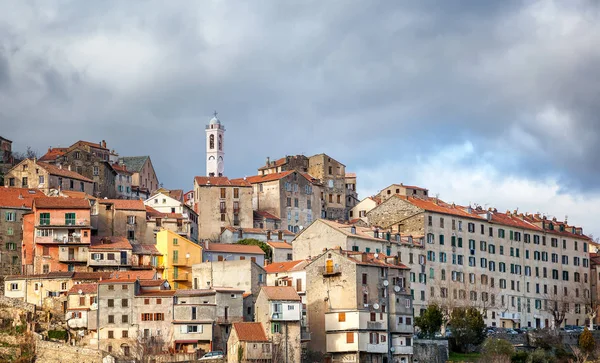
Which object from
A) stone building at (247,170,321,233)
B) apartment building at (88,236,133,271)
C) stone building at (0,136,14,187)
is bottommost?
apartment building at (88,236,133,271)

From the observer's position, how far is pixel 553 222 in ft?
433

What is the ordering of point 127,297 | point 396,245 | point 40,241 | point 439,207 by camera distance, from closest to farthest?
point 127,297, point 40,241, point 396,245, point 439,207

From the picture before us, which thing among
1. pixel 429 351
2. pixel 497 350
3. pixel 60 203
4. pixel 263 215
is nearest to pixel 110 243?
pixel 60 203

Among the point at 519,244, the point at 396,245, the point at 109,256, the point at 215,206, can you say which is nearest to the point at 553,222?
the point at 519,244

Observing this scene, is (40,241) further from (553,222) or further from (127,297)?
(553,222)

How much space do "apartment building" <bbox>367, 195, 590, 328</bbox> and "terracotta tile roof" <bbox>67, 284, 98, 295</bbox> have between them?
31.9 metres

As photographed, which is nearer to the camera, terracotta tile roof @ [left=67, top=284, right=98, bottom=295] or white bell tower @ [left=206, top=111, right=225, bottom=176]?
terracotta tile roof @ [left=67, top=284, right=98, bottom=295]

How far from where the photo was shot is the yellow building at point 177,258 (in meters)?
104

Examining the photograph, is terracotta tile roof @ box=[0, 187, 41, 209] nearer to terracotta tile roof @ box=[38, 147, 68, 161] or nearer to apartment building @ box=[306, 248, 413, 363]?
terracotta tile roof @ box=[38, 147, 68, 161]

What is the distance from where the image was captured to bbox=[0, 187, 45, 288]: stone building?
105250 mm

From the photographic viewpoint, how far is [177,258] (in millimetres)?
104812

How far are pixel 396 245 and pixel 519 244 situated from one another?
20.3 metres

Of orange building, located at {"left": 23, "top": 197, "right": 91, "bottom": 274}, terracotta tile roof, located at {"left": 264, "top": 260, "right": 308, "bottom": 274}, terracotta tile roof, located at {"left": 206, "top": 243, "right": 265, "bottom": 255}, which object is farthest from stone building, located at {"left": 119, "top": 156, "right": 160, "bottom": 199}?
terracotta tile roof, located at {"left": 264, "top": 260, "right": 308, "bottom": 274}

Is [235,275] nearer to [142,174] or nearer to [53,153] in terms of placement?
[53,153]
